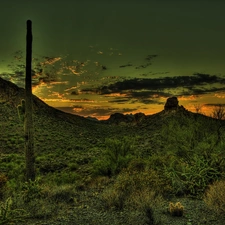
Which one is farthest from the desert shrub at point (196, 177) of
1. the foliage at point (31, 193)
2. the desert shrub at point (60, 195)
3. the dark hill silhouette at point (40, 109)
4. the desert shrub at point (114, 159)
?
the dark hill silhouette at point (40, 109)

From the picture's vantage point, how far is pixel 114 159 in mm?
→ 20094

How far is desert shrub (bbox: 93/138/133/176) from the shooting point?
63.3ft

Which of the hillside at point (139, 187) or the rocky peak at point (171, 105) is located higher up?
the rocky peak at point (171, 105)

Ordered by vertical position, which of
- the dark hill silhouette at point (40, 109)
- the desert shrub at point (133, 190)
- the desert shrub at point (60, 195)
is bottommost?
the desert shrub at point (60, 195)

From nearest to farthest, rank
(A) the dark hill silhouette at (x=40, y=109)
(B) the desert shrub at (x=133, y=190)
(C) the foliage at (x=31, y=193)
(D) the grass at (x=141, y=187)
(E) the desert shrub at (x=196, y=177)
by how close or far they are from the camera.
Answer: (D) the grass at (x=141, y=187)
(B) the desert shrub at (x=133, y=190)
(C) the foliage at (x=31, y=193)
(E) the desert shrub at (x=196, y=177)
(A) the dark hill silhouette at (x=40, y=109)

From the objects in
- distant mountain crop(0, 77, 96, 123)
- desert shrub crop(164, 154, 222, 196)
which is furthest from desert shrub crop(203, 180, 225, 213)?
distant mountain crop(0, 77, 96, 123)

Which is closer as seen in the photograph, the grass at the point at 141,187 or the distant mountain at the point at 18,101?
the grass at the point at 141,187

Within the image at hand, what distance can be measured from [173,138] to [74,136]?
127ft

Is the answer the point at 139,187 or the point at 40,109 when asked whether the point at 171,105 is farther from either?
the point at 139,187

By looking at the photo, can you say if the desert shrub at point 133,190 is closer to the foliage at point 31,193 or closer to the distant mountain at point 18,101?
the foliage at point 31,193

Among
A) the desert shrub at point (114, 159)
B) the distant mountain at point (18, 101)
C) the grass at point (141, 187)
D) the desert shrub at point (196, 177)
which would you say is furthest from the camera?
the distant mountain at point (18, 101)

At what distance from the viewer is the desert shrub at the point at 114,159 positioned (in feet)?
63.3

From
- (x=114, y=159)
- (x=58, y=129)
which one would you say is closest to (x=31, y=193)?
(x=114, y=159)

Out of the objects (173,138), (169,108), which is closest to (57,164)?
(173,138)
